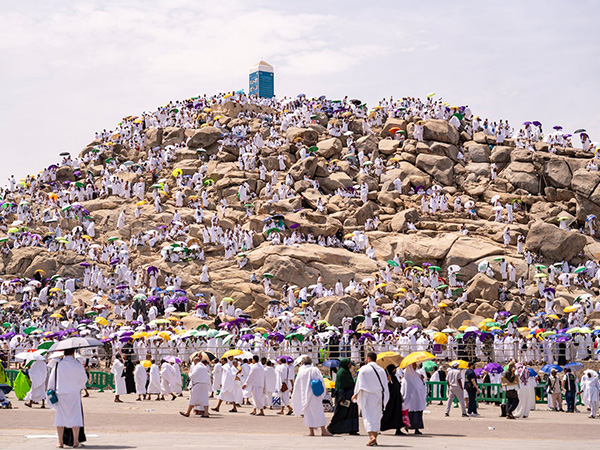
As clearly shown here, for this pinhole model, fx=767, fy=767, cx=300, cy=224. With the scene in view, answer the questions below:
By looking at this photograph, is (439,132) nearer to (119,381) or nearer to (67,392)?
(119,381)

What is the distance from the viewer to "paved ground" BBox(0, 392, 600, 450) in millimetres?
10852

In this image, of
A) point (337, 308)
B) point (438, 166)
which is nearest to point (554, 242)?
point (438, 166)

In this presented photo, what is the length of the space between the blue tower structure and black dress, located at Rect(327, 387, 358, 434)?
75.1 metres

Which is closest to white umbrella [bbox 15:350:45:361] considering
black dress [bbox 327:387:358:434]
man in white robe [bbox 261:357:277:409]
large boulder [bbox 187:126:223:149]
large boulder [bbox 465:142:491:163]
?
man in white robe [bbox 261:357:277:409]

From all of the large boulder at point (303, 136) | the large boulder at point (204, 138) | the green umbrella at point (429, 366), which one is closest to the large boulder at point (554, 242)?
the large boulder at point (303, 136)

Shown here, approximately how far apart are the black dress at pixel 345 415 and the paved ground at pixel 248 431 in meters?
0.43

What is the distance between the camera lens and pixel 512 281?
1524 inches

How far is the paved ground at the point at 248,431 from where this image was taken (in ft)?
35.6

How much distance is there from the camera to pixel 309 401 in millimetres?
13039

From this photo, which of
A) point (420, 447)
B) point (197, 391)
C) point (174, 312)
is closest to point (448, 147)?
point (174, 312)

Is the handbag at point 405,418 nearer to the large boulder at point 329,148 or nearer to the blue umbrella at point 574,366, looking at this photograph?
the blue umbrella at point 574,366

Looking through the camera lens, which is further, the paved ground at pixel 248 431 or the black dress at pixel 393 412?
the black dress at pixel 393 412

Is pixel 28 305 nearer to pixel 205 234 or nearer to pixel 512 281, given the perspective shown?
pixel 205 234

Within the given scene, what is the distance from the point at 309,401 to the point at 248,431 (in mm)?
1297
